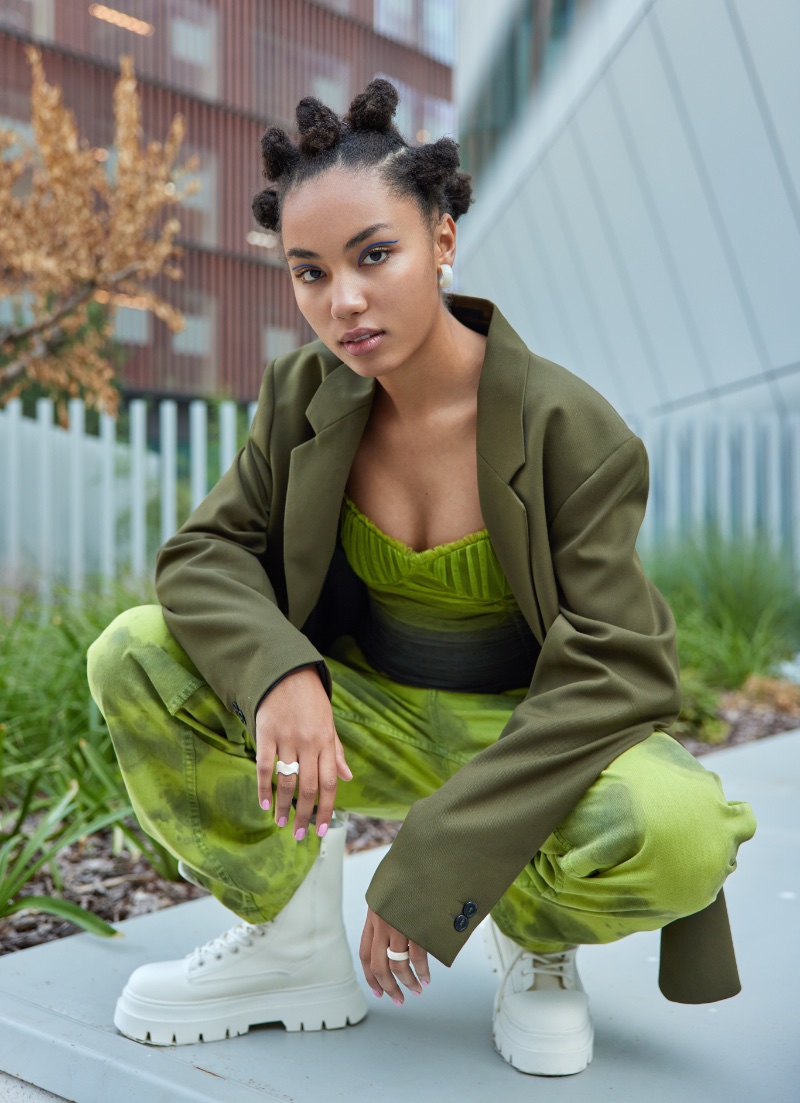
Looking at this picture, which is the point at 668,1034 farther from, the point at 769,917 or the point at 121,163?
the point at 121,163

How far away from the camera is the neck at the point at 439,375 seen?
5.50ft

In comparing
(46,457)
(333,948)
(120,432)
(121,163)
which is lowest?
(333,948)

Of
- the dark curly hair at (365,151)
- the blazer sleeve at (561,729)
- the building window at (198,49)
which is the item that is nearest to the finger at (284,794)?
the blazer sleeve at (561,729)

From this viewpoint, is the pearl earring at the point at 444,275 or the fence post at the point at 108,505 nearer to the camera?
the pearl earring at the point at 444,275

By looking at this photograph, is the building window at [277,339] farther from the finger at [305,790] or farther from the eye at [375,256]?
the finger at [305,790]

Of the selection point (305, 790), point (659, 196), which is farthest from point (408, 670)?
point (659, 196)

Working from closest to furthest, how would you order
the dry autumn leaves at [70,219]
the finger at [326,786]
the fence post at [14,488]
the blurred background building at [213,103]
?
the finger at [326,786] → the fence post at [14,488] → the dry autumn leaves at [70,219] → the blurred background building at [213,103]

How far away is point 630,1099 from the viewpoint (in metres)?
1.42

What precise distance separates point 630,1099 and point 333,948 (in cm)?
48

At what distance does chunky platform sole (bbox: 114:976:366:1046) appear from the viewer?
1580 millimetres

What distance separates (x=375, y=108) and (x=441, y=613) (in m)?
0.76

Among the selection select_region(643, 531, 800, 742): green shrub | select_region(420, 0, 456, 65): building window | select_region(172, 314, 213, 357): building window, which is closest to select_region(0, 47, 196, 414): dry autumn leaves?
select_region(643, 531, 800, 742): green shrub

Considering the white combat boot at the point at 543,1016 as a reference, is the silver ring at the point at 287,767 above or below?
above

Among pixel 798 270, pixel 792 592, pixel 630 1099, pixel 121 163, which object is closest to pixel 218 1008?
pixel 630 1099
